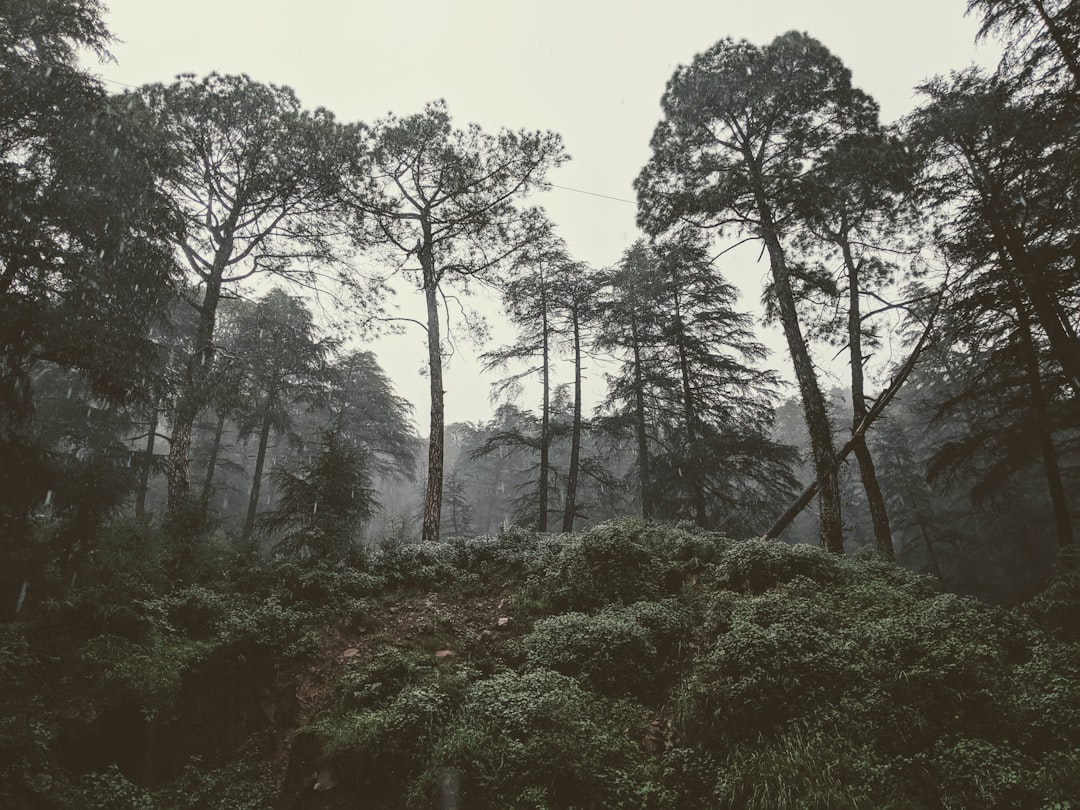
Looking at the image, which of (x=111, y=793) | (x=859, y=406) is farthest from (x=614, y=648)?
(x=859, y=406)

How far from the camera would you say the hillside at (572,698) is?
4.10 m

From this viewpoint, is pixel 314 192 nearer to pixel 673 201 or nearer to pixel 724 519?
pixel 673 201

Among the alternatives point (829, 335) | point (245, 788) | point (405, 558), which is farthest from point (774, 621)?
point (829, 335)

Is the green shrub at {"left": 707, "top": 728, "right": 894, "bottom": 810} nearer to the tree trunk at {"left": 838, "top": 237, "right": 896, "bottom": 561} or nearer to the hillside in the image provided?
the hillside

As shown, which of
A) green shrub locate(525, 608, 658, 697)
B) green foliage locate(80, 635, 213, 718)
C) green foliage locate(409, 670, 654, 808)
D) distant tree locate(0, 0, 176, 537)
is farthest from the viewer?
distant tree locate(0, 0, 176, 537)

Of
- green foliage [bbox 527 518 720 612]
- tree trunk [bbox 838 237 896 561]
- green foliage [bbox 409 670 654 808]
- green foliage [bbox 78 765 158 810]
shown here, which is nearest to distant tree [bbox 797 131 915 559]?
tree trunk [bbox 838 237 896 561]

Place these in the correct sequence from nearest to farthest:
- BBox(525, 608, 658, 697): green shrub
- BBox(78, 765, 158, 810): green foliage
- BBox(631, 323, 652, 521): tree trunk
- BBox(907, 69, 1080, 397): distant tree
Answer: BBox(78, 765, 158, 810): green foliage
BBox(525, 608, 658, 697): green shrub
BBox(907, 69, 1080, 397): distant tree
BBox(631, 323, 652, 521): tree trunk

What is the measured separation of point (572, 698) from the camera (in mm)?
5270

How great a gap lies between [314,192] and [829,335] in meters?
16.0

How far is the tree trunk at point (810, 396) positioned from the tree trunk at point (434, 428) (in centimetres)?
973

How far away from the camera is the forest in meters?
4.61

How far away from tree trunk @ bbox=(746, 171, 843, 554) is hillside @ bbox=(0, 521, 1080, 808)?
2.52 m

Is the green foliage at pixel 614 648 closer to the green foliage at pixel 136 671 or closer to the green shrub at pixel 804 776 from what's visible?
the green shrub at pixel 804 776

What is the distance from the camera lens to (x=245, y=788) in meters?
5.51
